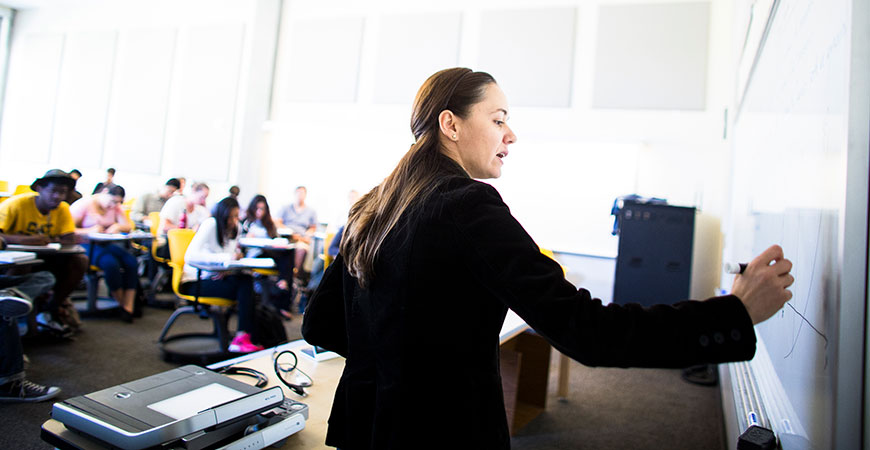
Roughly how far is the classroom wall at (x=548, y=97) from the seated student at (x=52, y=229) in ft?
12.0

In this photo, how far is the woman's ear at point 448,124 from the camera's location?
90 cm

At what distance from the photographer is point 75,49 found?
9648mm

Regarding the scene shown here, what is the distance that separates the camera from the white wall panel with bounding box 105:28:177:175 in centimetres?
860

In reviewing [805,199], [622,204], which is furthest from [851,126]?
[622,204]

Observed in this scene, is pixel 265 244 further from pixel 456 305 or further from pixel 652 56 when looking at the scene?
pixel 652 56

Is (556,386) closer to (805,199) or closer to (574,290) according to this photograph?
(805,199)

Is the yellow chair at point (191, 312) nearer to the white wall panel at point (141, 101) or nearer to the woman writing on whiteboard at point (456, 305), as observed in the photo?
the woman writing on whiteboard at point (456, 305)

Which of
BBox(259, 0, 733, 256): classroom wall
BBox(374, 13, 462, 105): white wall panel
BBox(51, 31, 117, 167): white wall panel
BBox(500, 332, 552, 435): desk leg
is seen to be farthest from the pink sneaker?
BBox(51, 31, 117, 167): white wall panel

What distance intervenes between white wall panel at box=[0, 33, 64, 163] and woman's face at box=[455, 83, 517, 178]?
11.4m

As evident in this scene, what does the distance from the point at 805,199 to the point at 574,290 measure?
530mm

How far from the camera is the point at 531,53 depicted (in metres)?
6.35

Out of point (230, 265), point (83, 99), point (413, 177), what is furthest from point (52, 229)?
point (83, 99)

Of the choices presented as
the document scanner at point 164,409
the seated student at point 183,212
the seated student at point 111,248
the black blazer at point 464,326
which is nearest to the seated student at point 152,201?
the seated student at point 183,212

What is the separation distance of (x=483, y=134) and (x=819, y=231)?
528 millimetres
